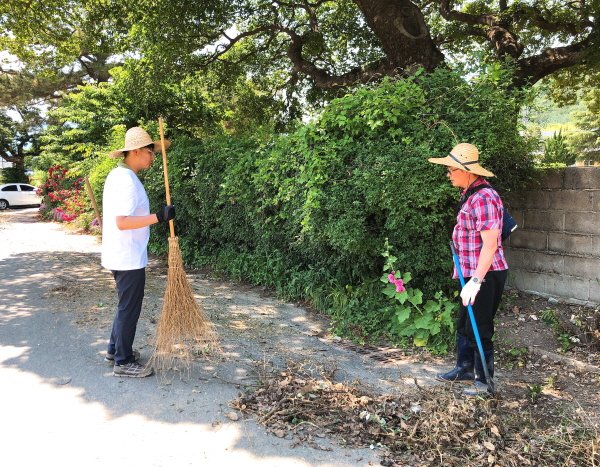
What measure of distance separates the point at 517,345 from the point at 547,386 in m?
0.67

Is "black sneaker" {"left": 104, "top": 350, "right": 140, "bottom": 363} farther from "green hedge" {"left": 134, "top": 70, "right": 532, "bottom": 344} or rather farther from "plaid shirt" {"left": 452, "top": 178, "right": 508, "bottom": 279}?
"plaid shirt" {"left": 452, "top": 178, "right": 508, "bottom": 279}

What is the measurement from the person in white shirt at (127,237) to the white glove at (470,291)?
2.57 m

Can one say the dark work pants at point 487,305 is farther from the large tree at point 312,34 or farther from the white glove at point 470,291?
the large tree at point 312,34

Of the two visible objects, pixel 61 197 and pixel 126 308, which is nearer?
pixel 126 308

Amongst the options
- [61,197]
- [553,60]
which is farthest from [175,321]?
[61,197]

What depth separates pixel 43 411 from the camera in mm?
3365

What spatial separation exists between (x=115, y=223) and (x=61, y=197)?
17288 millimetres

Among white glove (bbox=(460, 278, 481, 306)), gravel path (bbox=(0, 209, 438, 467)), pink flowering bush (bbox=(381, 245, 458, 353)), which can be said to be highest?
white glove (bbox=(460, 278, 481, 306))

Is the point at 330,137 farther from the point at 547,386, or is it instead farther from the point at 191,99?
the point at 191,99

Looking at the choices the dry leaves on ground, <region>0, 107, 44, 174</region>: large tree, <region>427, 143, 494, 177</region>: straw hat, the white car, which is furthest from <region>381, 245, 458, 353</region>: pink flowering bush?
<region>0, 107, 44, 174</region>: large tree

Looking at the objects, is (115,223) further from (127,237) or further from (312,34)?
(312,34)

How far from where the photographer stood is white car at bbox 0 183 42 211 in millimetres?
27969

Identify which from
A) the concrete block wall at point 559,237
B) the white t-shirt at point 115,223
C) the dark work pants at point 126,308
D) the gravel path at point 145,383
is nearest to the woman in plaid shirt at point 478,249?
the gravel path at point 145,383

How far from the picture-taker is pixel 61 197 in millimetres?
18922
